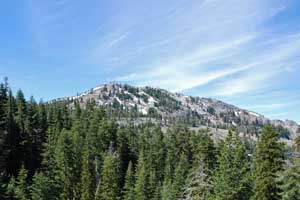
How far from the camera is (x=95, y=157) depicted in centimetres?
7800

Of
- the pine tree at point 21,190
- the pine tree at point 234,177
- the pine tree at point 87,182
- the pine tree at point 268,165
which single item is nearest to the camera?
the pine tree at point 268,165

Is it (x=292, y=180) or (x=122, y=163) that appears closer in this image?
(x=292, y=180)

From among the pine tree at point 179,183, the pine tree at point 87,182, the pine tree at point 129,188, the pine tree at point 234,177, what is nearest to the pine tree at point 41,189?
the pine tree at point 87,182

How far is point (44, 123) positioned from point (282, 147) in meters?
66.9

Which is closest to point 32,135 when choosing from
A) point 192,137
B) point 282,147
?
point 192,137

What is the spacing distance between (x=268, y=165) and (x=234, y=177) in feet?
46.7

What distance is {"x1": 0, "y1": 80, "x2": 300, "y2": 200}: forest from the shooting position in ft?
125

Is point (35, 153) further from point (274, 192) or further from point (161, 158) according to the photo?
point (274, 192)

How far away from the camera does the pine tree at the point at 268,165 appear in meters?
37.9

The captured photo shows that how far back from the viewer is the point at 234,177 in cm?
5197

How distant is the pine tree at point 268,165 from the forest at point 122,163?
10 cm

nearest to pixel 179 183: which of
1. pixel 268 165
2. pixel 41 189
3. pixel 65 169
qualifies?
pixel 65 169

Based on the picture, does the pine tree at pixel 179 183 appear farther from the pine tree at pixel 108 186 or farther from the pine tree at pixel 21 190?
the pine tree at pixel 21 190

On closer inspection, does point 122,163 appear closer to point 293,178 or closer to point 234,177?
point 234,177
